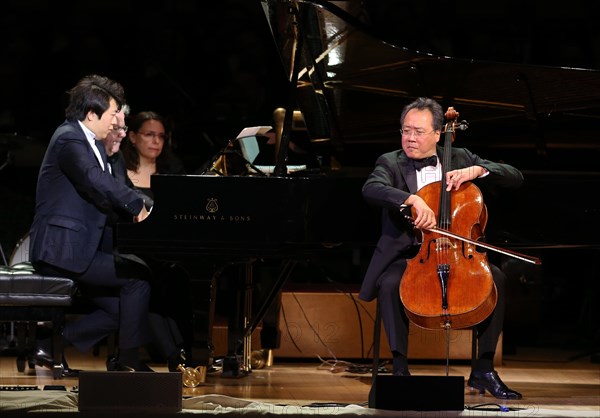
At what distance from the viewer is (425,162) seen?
4113mm

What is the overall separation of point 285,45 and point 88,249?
4.10 feet

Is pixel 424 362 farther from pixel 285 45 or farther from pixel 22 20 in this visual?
pixel 22 20

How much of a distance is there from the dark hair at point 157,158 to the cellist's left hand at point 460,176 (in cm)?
188

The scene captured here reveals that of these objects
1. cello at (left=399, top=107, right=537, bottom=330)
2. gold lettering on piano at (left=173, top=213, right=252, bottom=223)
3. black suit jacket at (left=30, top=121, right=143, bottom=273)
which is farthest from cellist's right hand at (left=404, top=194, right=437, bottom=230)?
black suit jacket at (left=30, top=121, right=143, bottom=273)

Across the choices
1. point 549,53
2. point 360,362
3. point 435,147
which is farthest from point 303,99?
point 549,53

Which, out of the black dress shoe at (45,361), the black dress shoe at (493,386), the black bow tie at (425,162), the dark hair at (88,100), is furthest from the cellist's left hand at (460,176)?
the black dress shoe at (45,361)

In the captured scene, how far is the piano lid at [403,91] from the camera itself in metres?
4.14

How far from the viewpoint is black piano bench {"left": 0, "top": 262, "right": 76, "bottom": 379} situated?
441 cm

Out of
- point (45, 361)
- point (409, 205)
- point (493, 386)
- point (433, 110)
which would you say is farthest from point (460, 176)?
point (45, 361)

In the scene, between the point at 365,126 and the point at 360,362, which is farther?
the point at 360,362

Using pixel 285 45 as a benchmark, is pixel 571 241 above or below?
below

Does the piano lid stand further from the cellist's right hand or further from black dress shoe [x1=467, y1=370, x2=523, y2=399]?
black dress shoe [x1=467, y1=370, x2=523, y2=399]

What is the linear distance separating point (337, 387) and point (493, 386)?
773mm

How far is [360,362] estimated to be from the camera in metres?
5.35
